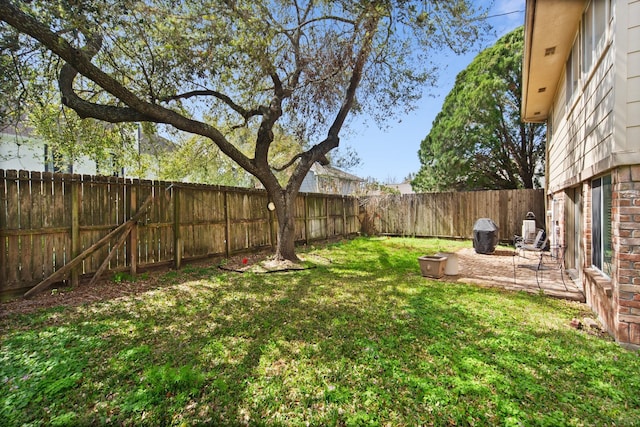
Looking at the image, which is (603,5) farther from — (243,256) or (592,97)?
(243,256)

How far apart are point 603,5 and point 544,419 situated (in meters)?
4.36

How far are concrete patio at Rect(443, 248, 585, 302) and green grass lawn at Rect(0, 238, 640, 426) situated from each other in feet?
1.67

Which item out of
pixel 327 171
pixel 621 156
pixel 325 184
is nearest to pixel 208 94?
pixel 621 156

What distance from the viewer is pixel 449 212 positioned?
11.1m

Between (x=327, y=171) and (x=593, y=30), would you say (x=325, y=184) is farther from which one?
(x=593, y=30)

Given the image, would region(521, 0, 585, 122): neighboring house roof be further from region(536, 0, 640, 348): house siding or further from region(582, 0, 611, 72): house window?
region(536, 0, 640, 348): house siding

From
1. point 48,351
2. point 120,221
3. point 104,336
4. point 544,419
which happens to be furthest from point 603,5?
point 120,221

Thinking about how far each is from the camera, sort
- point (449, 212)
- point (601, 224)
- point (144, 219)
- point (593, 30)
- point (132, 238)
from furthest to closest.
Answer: point (449, 212), point (144, 219), point (132, 238), point (593, 30), point (601, 224)

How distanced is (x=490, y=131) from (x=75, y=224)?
12805 millimetres

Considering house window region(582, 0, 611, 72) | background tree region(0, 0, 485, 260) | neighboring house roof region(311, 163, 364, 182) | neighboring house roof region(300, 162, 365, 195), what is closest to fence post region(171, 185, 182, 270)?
background tree region(0, 0, 485, 260)

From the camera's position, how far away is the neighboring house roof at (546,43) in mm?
4164

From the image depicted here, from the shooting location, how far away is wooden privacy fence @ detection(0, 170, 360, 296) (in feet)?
13.3

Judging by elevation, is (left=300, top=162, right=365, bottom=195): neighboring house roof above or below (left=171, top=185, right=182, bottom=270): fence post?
above

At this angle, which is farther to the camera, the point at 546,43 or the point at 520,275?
the point at 520,275
